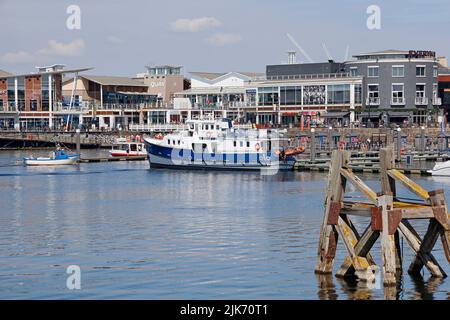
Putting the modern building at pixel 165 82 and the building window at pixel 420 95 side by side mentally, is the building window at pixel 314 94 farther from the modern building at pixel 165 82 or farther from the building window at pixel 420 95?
the modern building at pixel 165 82

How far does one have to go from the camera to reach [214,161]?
88.6m

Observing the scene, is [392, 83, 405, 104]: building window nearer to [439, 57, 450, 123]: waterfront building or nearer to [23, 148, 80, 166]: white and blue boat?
[439, 57, 450, 123]: waterfront building

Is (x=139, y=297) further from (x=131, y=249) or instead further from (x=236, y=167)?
(x=236, y=167)

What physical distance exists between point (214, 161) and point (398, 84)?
41508mm

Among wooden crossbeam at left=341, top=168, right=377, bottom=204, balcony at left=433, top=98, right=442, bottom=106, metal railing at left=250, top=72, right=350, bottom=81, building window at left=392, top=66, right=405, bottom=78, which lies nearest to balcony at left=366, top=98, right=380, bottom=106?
building window at left=392, top=66, right=405, bottom=78

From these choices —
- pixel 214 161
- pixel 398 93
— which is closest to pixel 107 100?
pixel 398 93

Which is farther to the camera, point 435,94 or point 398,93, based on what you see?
point 435,94

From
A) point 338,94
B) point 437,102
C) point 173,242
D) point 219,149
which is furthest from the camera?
point 338,94

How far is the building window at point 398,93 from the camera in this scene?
122000 mm

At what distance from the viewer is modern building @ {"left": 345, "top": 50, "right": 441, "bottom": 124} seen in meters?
122

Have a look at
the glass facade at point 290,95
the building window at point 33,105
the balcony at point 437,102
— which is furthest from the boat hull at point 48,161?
the building window at point 33,105

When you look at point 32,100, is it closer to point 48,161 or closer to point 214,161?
point 48,161
